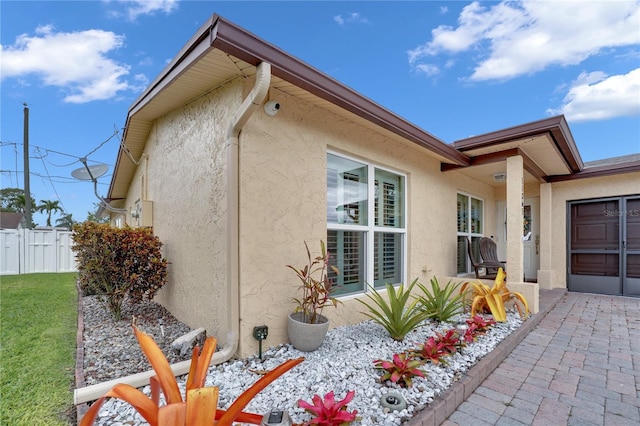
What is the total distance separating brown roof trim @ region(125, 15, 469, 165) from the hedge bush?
6.91 feet

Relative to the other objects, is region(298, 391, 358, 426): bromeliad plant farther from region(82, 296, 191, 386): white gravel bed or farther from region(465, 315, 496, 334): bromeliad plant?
region(465, 315, 496, 334): bromeliad plant

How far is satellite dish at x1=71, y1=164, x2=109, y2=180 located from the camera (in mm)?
7164

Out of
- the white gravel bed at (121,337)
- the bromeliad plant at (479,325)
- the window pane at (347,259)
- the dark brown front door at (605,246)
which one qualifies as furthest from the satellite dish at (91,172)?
the dark brown front door at (605,246)

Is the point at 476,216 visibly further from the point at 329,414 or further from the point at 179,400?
the point at 179,400

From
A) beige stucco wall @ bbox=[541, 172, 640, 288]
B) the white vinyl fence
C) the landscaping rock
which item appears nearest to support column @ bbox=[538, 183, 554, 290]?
beige stucco wall @ bbox=[541, 172, 640, 288]

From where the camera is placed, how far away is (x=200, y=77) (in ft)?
11.8

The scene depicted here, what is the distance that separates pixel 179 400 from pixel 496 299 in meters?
5.28

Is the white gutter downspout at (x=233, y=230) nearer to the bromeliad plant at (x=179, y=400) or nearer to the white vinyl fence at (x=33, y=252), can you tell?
the bromeliad plant at (x=179, y=400)

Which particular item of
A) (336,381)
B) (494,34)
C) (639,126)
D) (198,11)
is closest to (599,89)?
(639,126)

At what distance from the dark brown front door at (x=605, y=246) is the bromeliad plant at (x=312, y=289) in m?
8.46

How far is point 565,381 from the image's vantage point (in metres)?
3.29

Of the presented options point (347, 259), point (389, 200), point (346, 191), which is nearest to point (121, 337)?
point (347, 259)

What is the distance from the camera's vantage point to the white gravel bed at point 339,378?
241cm

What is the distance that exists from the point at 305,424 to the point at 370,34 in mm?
8051
